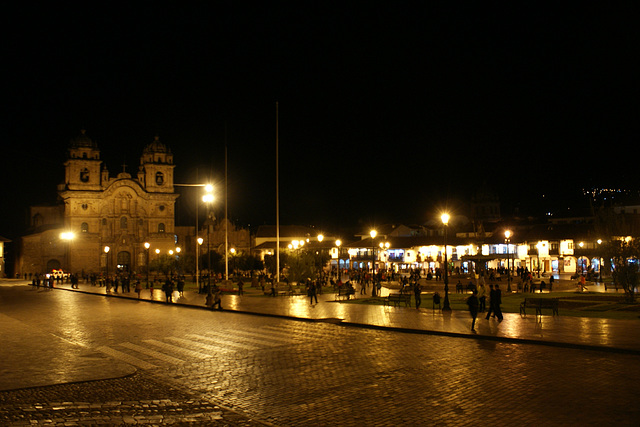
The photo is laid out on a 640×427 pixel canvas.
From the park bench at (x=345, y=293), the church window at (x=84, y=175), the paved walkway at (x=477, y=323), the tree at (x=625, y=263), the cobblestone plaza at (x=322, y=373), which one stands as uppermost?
the church window at (x=84, y=175)

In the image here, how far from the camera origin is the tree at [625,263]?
26320 mm

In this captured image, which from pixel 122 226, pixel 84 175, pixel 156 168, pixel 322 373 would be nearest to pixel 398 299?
pixel 322 373

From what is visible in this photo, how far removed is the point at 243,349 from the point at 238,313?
1079cm

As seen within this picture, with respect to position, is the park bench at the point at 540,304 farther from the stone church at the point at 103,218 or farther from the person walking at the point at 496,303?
the stone church at the point at 103,218

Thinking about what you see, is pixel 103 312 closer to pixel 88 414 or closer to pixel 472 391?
pixel 88 414

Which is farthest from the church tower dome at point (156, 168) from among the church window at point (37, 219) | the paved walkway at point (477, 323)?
the paved walkway at point (477, 323)

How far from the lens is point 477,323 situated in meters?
19.2

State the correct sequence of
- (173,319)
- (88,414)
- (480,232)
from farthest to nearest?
1. (480,232)
2. (173,319)
3. (88,414)

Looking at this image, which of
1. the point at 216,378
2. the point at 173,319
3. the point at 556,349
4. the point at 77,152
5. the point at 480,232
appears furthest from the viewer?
the point at 77,152

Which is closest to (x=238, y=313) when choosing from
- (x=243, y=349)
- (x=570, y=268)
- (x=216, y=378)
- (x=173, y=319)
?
(x=173, y=319)

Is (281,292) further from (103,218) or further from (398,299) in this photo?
(103,218)

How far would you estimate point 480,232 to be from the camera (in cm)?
7544

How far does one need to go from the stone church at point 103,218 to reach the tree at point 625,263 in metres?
63.2

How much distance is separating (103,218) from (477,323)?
73.4 m
